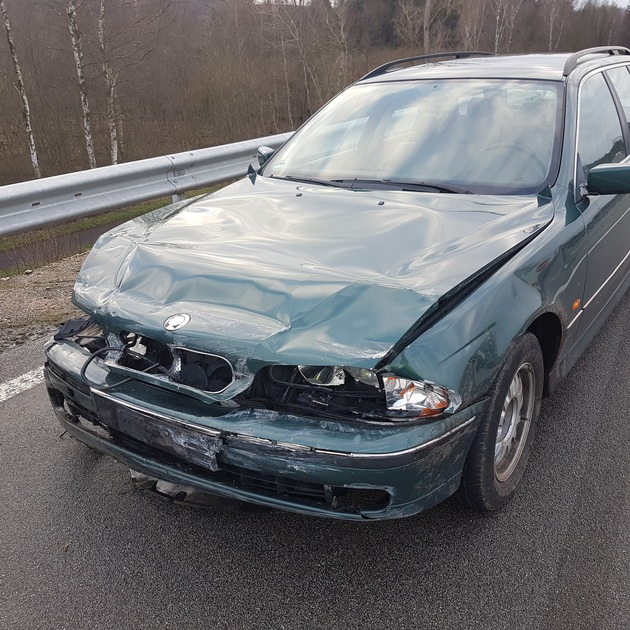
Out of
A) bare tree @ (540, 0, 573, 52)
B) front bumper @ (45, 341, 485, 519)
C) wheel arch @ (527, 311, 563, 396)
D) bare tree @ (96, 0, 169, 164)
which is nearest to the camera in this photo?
front bumper @ (45, 341, 485, 519)

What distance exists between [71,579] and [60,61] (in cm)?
2643

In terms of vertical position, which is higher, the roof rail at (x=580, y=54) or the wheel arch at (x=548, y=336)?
the roof rail at (x=580, y=54)

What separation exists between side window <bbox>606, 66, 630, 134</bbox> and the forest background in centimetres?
1253

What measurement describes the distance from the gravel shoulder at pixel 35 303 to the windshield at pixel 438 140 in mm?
2063

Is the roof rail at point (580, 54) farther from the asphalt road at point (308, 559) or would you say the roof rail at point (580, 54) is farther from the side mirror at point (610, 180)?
the asphalt road at point (308, 559)

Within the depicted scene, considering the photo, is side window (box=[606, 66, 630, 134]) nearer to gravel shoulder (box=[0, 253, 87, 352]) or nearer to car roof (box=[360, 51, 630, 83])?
car roof (box=[360, 51, 630, 83])

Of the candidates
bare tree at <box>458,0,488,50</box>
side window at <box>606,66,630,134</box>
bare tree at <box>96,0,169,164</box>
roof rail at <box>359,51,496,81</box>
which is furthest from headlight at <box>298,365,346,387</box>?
bare tree at <box>458,0,488,50</box>

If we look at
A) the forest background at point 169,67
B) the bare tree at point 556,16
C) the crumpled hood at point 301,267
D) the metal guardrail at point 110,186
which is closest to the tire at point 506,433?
the crumpled hood at point 301,267

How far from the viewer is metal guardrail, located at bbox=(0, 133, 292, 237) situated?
5031 millimetres

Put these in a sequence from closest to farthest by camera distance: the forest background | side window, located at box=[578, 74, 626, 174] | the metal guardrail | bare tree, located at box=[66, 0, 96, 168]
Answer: side window, located at box=[578, 74, 626, 174], the metal guardrail, bare tree, located at box=[66, 0, 96, 168], the forest background

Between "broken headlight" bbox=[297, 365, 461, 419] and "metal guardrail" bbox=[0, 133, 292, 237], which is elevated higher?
"metal guardrail" bbox=[0, 133, 292, 237]

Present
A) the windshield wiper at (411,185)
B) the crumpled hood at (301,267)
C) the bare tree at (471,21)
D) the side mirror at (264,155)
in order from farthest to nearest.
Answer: the bare tree at (471,21), the side mirror at (264,155), the windshield wiper at (411,185), the crumpled hood at (301,267)

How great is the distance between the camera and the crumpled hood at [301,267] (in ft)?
6.28

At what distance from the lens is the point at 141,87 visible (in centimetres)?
2702
